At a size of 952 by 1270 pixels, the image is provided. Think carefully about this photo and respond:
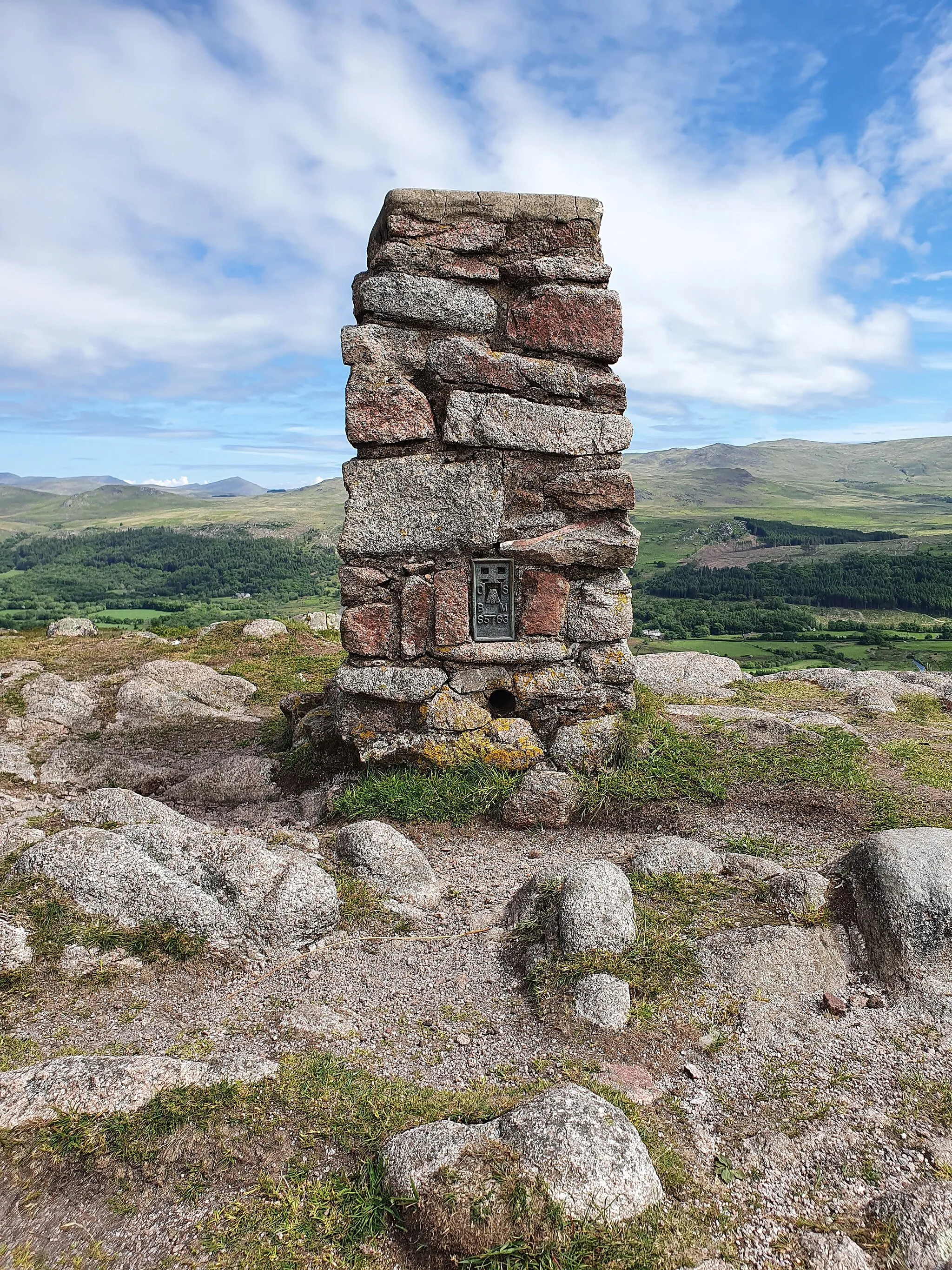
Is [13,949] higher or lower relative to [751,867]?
higher

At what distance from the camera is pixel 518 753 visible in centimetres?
768

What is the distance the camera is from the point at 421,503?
24.9ft

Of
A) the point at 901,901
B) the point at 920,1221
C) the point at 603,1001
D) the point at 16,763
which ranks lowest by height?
the point at 16,763

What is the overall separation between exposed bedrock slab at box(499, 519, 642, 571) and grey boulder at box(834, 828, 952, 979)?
3.75m

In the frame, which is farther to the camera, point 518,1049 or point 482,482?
point 482,482

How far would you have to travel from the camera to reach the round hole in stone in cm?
792

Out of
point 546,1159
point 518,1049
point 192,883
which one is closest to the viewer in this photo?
point 546,1159

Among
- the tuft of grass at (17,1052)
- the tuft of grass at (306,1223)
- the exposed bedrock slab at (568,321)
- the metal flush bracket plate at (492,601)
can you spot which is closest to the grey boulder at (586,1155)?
the tuft of grass at (306,1223)

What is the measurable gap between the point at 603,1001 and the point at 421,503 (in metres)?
5.01

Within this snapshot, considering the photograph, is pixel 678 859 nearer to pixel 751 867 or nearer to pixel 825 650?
pixel 751 867

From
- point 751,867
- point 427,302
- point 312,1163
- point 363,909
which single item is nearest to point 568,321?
point 427,302

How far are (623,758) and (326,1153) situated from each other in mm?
5141

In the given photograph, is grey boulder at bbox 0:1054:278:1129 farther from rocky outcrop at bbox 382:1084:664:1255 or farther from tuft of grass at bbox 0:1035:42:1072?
rocky outcrop at bbox 382:1084:664:1255

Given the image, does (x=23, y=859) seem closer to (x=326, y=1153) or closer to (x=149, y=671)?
(x=326, y=1153)
